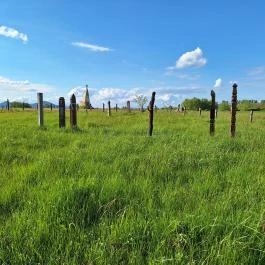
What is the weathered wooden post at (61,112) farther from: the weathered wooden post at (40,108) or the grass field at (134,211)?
the grass field at (134,211)

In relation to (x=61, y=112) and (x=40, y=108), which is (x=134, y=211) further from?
(x=40, y=108)

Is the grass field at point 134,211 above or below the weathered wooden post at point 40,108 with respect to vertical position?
below

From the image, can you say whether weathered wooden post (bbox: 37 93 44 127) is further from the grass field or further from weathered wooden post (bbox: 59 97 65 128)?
the grass field

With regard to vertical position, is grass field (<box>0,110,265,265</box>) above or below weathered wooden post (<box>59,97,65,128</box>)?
below

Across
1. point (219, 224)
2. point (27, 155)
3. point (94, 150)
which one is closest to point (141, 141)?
point (94, 150)

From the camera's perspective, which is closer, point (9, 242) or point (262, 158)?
point (9, 242)

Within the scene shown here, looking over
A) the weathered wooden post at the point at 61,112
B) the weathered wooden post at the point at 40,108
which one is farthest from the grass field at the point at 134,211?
the weathered wooden post at the point at 40,108

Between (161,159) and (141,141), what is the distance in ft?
11.0

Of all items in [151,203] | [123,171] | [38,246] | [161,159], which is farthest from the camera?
[161,159]

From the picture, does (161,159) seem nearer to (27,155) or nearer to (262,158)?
(262,158)

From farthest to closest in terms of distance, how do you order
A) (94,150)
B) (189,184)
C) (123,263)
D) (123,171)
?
1. (94,150)
2. (123,171)
3. (189,184)
4. (123,263)

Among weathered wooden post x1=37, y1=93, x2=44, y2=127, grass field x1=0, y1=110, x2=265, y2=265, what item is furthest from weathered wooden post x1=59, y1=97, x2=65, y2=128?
grass field x1=0, y1=110, x2=265, y2=265

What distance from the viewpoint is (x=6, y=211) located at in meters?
5.02

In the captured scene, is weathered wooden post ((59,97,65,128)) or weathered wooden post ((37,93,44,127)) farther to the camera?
weathered wooden post ((37,93,44,127))
